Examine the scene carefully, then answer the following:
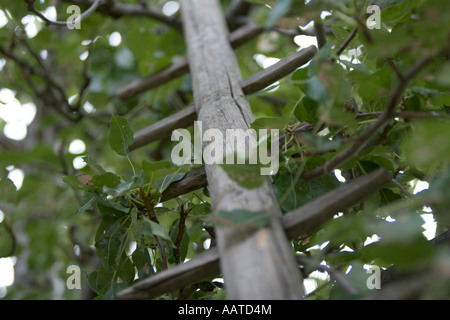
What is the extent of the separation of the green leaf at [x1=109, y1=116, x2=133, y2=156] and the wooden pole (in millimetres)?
131

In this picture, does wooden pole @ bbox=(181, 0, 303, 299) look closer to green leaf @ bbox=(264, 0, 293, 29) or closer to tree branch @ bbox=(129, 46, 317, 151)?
tree branch @ bbox=(129, 46, 317, 151)

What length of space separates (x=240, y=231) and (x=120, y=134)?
0.32m

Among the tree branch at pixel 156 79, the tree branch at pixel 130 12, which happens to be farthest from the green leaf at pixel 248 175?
the tree branch at pixel 130 12

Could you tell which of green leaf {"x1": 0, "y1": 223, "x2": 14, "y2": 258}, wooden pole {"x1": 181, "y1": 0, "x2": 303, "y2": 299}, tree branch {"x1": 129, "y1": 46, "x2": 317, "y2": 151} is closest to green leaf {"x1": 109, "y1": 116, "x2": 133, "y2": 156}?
wooden pole {"x1": 181, "y1": 0, "x2": 303, "y2": 299}

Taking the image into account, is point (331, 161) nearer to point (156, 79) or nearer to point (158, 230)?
point (158, 230)

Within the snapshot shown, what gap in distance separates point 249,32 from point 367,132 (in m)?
0.92

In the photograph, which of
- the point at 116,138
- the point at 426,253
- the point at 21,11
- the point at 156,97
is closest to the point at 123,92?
the point at 156,97

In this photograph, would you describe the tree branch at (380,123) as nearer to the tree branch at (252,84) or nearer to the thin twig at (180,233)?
the thin twig at (180,233)

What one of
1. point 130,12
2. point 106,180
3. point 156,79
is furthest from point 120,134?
point 130,12

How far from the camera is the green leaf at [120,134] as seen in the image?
2.28 feet

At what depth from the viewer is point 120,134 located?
27.7 inches

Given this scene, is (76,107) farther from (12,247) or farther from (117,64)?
(12,247)

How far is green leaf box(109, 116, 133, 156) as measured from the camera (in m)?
0.69

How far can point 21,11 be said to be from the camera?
1105 mm
